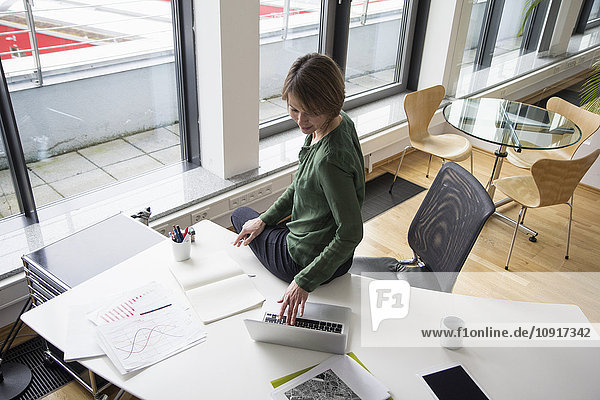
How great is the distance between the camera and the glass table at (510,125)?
323 centimetres

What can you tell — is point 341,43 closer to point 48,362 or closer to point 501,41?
point 501,41

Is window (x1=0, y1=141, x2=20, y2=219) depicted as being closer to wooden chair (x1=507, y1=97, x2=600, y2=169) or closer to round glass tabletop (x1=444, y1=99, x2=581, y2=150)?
round glass tabletop (x1=444, y1=99, x2=581, y2=150)

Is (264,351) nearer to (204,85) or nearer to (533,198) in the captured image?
(204,85)

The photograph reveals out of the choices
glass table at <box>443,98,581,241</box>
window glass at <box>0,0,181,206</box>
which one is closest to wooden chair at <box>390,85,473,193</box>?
glass table at <box>443,98,581,241</box>

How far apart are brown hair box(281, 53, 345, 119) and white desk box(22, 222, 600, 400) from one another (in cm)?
61

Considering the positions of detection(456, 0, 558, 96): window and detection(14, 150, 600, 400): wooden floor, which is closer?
detection(14, 150, 600, 400): wooden floor

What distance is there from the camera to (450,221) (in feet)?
6.61

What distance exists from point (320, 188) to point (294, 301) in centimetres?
38

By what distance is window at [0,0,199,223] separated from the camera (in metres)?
2.41

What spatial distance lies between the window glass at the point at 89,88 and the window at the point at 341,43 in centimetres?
82

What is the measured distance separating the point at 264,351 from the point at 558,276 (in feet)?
7.79

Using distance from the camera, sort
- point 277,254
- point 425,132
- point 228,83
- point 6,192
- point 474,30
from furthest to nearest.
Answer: point 474,30 < point 425,132 < point 228,83 < point 6,192 < point 277,254

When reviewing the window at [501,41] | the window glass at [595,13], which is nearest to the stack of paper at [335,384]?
the window at [501,41]

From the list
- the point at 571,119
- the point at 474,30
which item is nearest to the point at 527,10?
the point at 474,30
